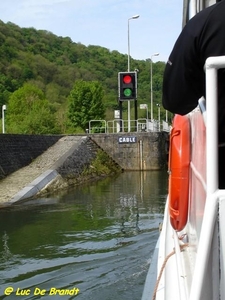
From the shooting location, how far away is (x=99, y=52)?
87125mm

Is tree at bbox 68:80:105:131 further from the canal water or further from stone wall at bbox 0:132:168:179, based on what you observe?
the canal water

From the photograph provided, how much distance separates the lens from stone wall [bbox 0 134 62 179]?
1625cm

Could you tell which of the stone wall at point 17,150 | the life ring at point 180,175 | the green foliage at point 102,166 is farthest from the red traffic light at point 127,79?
the life ring at point 180,175

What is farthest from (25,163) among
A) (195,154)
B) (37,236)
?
(195,154)

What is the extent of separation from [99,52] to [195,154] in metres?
87.0

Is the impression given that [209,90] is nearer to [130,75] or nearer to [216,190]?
[216,190]

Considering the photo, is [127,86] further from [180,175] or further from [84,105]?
[84,105]

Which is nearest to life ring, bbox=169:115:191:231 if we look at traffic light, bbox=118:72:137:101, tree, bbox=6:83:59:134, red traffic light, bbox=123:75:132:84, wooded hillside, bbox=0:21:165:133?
Answer: traffic light, bbox=118:72:137:101

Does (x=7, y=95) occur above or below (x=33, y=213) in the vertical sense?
above

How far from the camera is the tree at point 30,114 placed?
3403cm

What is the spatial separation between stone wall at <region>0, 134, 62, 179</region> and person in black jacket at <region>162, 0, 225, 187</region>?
1419 centimetres

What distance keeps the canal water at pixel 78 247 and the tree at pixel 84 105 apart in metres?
40.7

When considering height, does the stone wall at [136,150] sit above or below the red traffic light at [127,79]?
below

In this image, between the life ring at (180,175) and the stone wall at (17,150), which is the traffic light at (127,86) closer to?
the stone wall at (17,150)
